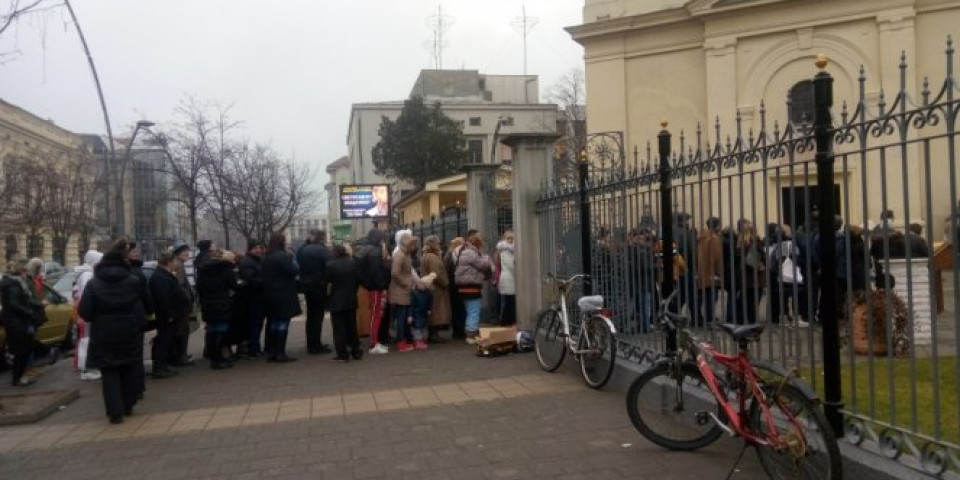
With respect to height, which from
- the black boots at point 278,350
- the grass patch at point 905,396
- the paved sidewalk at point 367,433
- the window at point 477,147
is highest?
the window at point 477,147

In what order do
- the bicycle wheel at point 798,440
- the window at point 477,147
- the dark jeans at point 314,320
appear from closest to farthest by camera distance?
1. the bicycle wheel at point 798,440
2. the dark jeans at point 314,320
3. the window at point 477,147

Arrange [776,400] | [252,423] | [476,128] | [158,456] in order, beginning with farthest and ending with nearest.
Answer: [476,128] → [252,423] → [158,456] → [776,400]

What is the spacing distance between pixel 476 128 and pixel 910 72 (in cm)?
5002

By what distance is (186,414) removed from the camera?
8258 mm

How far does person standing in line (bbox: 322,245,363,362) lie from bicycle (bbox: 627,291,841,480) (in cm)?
540

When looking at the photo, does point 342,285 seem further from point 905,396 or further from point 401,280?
point 905,396

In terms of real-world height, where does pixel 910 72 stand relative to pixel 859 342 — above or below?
above

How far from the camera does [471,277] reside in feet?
38.9

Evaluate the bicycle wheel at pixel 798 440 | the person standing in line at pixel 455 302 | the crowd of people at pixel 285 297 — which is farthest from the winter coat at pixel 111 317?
the bicycle wheel at pixel 798 440

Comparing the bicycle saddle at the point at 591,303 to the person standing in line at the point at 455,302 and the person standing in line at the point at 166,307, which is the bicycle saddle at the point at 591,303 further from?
the person standing in line at the point at 166,307

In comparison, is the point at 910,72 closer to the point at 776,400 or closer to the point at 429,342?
the point at 429,342

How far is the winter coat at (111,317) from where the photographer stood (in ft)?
25.8

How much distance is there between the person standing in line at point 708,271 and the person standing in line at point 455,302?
5.83 metres

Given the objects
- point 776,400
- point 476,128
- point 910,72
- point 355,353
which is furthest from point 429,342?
point 476,128
